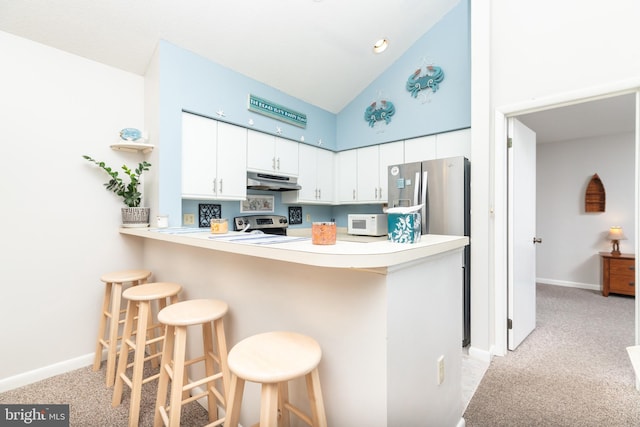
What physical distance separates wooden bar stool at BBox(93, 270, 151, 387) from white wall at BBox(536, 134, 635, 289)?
231 inches

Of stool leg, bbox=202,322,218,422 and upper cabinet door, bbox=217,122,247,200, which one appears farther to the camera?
upper cabinet door, bbox=217,122,247,200

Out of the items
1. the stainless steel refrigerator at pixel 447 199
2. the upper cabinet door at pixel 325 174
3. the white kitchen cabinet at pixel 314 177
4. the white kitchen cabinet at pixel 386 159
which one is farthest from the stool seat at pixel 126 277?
the white kitchen cabinet at pixel 386 159

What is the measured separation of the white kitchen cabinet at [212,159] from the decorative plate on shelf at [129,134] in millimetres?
360

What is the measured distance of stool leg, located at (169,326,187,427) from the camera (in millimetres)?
1293

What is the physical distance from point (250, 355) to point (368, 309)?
458mm

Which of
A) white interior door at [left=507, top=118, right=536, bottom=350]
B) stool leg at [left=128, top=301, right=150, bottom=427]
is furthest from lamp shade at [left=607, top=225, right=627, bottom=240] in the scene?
stool leg at [left=128, top=301, right=150, bottom=427]

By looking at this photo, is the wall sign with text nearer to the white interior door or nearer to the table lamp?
the white interior door

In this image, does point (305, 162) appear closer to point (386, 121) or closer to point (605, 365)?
point (386, 121)

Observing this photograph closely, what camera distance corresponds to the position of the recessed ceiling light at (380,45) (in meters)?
3.07

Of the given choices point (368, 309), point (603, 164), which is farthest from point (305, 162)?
point (603, 164)

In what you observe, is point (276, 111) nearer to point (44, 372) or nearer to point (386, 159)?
point (386, 159)

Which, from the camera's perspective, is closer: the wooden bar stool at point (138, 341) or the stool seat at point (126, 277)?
the wooden bar stool at point (138, 341)

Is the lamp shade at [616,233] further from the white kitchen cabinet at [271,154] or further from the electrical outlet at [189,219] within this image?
the electrical outlet at [189,219]

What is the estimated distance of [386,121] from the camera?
364 cm
